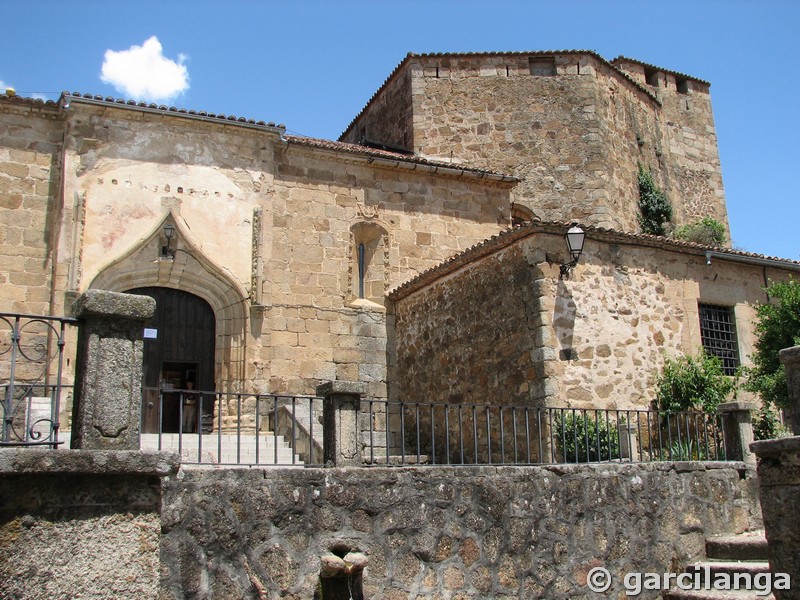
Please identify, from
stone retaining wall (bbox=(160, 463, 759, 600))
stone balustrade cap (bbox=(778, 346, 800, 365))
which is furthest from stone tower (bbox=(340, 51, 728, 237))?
stone balustrade cap (bbox=(778, 346, 800, 365))

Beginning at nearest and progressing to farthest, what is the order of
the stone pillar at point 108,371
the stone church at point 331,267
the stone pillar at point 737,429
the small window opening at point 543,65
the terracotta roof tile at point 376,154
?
the stone pillar at point 108,371, the stone pillar at point 737,429, the stone church at point 331,267, the terracotta roof tile at point 376,154, the small window opening at point 543,65

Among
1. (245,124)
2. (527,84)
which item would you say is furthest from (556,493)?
(527,84)

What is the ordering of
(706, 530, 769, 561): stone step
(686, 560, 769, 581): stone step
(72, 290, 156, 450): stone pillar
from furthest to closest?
(706, 530, 769, 561): stone step → (686, 560, 769, 581): stone step → (72, 290, 156, 450): stone pillar

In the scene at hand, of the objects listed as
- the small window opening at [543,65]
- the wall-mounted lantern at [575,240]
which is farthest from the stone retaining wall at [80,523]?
the small window opening at [543,65]

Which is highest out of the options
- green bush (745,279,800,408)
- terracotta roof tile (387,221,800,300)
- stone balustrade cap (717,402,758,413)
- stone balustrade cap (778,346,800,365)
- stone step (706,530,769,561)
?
terracotta roof tile (387,221,800,300)

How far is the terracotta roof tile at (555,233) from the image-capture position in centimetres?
1133

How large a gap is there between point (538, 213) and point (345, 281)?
7232 mm

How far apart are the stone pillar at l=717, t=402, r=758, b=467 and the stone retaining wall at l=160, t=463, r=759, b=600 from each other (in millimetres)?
1018

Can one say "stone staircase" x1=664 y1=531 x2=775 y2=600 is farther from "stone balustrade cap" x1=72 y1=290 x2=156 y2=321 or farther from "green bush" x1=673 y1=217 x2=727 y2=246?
"green bush" x1=673 y1=217 x2=727 y2=246

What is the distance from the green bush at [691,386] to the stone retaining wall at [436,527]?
3.03m

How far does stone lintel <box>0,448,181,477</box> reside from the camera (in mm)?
4072

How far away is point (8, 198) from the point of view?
1312 centimetres

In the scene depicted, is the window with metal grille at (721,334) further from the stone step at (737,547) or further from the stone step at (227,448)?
the stone step at (227,448)

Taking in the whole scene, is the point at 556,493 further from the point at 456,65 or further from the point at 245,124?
the point at 456,65
